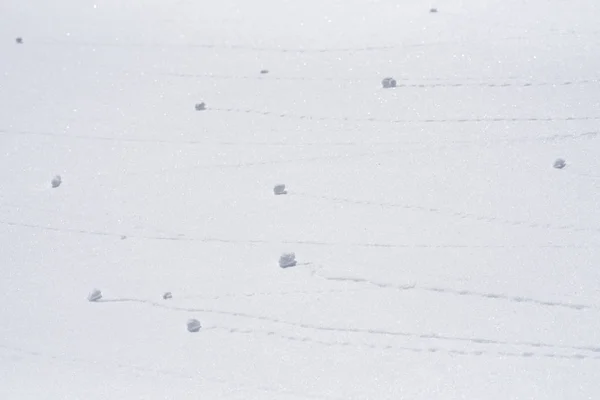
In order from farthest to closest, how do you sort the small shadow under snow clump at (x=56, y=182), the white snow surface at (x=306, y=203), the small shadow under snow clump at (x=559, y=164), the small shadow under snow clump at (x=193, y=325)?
the small shadow under snow clump at (x=56, y=182), the small shadow under snow clump at (x=559, y=164), the small shadow under snow clump at (x=193, y=325), the white snow surface at (x=306, y=203)

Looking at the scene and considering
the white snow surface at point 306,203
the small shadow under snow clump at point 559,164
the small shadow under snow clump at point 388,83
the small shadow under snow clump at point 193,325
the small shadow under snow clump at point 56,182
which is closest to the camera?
the white snow surface at point 306,203

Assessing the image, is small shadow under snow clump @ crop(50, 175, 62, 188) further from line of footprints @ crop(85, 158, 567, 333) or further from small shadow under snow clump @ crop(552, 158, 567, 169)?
small shadow under snow clump @ crop(552, 158, 567, 169)

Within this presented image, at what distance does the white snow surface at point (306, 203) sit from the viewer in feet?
7.81

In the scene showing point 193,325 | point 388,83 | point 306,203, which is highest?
point 388,83

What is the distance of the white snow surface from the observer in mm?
2381

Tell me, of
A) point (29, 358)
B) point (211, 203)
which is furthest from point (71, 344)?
point (211, 203)

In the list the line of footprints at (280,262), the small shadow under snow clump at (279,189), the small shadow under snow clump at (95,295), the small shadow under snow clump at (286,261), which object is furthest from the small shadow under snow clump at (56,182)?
the small shadow under snow clump at (286,261)

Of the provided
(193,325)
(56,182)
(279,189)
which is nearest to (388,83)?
(279,189)

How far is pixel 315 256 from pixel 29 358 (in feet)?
2.92

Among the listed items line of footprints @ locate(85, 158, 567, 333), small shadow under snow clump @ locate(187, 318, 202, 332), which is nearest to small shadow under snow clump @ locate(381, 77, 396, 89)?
line of footprints @ locate(85, 158, 567, 333)

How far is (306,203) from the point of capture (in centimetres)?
301

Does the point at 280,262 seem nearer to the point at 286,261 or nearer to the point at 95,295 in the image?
the point at 286,261

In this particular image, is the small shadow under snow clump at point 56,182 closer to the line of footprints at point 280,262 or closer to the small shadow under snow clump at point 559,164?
the line of footprints at point 280,262

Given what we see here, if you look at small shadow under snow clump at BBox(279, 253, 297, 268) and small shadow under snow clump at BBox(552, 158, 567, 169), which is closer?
small shadow under snow clump at BBox(279, 253, 297, 268)
